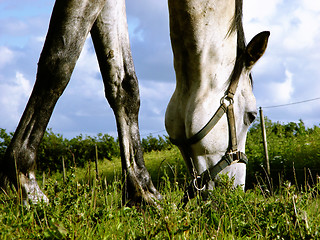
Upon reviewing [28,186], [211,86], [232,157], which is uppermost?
[211,86]

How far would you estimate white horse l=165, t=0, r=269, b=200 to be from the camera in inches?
119

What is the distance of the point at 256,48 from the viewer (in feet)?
10.1

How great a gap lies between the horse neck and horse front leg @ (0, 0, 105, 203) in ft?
2.00

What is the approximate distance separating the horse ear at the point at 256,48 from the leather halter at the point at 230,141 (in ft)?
0.25

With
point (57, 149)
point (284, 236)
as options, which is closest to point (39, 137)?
point (284, 236)

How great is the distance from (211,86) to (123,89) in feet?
3.46

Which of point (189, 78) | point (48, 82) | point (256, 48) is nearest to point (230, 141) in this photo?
point (189, 78)

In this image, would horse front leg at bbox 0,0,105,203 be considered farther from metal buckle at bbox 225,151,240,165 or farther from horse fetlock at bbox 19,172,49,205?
metal buckle at bbox 225,151,240,165

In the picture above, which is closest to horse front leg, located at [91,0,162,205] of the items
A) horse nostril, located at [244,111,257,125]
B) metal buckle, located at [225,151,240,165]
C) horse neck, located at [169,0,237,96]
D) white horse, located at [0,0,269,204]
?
white horse, located at [0,0,269,204]

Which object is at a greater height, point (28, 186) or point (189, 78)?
point (189, 78)

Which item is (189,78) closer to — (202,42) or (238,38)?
(202,42)

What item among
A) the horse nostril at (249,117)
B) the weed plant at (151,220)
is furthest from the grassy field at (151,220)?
the horse nostril at (249,117)

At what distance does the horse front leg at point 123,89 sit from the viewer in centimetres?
363

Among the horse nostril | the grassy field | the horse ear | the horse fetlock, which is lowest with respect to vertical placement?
the grassy field
